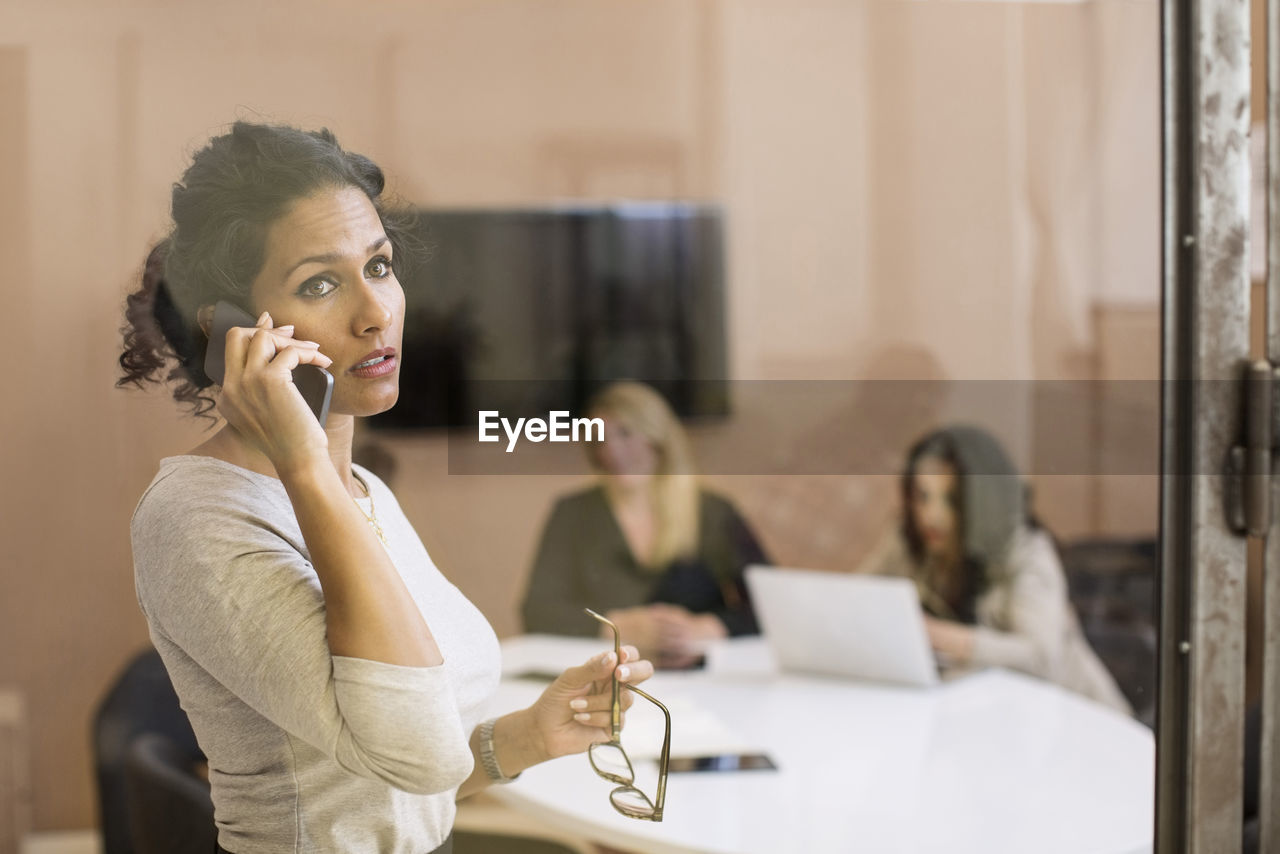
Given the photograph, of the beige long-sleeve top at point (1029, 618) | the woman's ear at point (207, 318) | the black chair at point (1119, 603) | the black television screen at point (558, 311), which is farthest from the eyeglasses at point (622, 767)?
the beige long-sleeve top at point (1029, 618)

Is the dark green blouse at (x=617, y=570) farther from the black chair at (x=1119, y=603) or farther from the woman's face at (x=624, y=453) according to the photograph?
the black chair at (x=1119, y=603)

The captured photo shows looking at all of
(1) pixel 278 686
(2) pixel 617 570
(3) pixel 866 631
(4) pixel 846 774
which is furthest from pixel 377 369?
(3) pixel 866 631

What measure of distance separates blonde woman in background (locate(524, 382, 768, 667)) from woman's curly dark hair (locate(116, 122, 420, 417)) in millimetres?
343

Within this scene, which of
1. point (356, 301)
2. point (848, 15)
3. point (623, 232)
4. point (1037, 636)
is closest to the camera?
point (356, 301)

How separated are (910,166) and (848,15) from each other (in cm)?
21

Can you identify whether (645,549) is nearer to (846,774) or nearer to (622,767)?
(846,774)

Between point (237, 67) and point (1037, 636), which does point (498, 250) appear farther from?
point (1037, 636)

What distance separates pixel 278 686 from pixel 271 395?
18cm

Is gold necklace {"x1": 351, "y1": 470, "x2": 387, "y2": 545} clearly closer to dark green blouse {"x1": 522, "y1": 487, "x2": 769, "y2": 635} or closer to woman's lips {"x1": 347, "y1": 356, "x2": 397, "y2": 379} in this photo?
woman's lips {"x1": 347, "y1": 356, "x2": 397, "y2": 379}

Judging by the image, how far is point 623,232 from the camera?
3.67ft

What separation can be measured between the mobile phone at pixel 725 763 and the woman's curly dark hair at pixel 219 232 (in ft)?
1.68

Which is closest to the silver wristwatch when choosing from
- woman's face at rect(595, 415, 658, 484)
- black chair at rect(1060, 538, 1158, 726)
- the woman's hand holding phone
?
the woman's hand holding phone

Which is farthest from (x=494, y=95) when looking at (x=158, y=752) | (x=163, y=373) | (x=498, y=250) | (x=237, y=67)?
(x=158, y=752)

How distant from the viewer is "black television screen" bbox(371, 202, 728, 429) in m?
0.80
